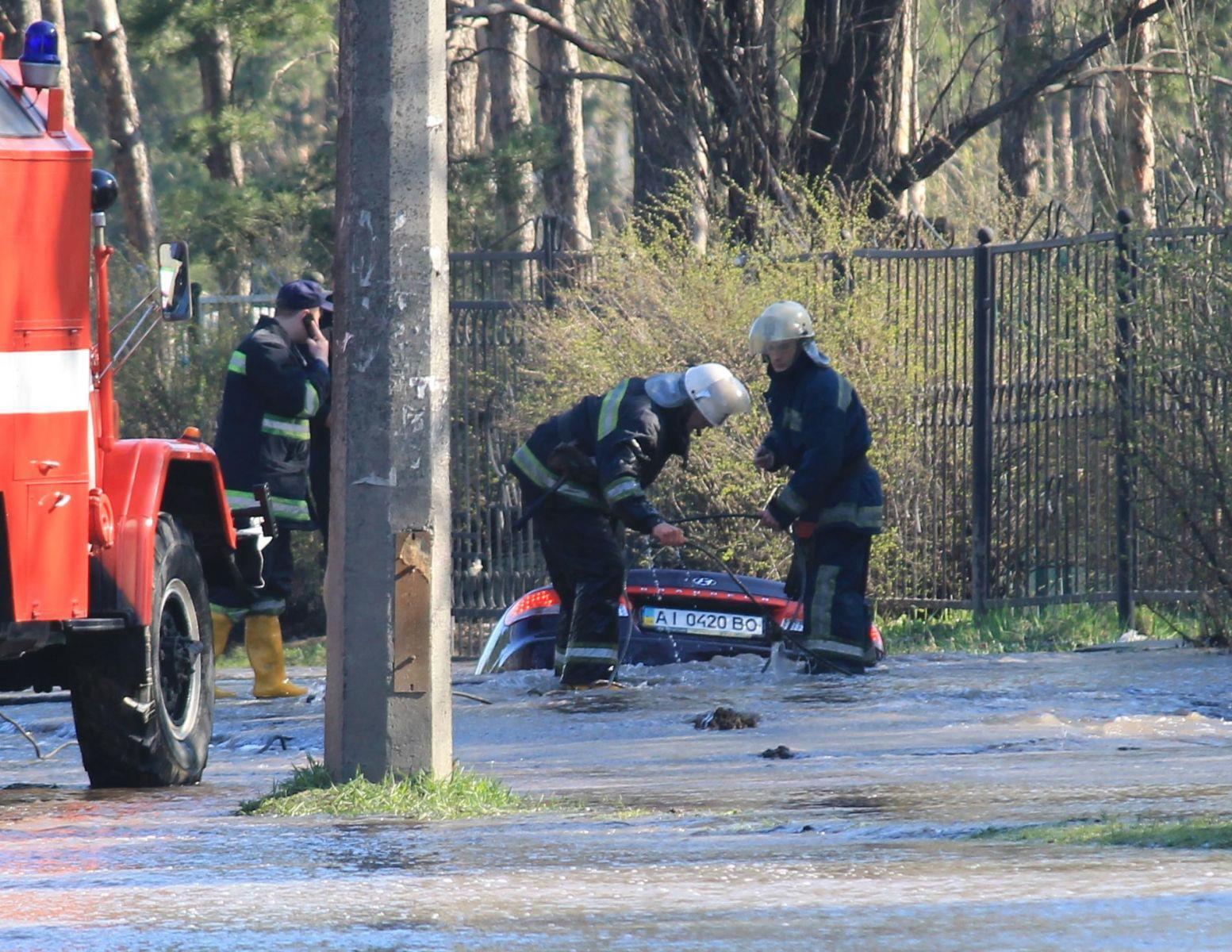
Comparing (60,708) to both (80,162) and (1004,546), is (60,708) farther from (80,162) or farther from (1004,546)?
(1004,546)

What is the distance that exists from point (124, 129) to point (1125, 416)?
1604 centimetres

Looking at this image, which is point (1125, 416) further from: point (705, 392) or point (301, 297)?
point (301, 297)

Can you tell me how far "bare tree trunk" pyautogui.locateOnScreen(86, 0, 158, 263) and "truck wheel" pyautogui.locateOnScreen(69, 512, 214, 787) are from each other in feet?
53.3

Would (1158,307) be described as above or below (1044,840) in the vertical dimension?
above

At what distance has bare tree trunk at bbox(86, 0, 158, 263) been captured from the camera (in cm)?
2366

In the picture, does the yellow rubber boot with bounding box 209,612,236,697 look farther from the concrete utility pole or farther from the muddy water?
the concrete utility pole

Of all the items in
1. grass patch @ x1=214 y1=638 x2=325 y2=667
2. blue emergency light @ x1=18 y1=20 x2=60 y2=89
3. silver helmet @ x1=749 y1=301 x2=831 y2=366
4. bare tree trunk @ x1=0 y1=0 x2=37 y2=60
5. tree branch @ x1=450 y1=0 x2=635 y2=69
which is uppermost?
bare tree trunk @ x1=0 y1=0 x2=37 y2=60

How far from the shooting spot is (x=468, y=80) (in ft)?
85.5

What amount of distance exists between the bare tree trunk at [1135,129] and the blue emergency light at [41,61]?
5505 mm

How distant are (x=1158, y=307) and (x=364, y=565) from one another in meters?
5.58

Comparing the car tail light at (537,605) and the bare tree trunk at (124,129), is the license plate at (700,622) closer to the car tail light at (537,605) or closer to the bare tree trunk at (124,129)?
the car tail light at (537,605)

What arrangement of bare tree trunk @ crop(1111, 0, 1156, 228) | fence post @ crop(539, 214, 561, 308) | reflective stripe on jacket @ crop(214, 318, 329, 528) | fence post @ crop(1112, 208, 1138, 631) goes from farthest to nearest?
fence post @ crop(539, 214, 561, 308), bare tree trunk @ crop(1111, 0, 1156, 228), fence post @ crop(1112, 208, 1138, 631), reflective stripe on jacket @ crop(214, 318, 329, 528)

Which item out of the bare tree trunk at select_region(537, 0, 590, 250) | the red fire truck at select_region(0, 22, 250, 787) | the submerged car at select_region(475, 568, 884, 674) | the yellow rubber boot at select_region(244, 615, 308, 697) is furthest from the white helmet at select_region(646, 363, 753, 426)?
the bare tree trunk at select_region(537, 0, 590, 250)

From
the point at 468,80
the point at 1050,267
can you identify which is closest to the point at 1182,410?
the point at 1050,267
